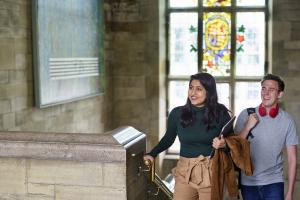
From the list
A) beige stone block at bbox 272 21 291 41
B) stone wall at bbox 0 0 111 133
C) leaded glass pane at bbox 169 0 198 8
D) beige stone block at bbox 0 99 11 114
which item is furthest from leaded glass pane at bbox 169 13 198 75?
beige stone block at bbox 0 99 11 114

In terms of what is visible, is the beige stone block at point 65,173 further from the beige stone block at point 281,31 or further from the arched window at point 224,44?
the arched window at point 224,44

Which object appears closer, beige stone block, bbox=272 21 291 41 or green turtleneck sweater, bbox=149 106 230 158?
green turtleneck sweater, bbox=149 106 230 158

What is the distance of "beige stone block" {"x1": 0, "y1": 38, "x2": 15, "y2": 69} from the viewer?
13.5ft

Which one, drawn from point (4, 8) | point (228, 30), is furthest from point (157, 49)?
point (4, 8)

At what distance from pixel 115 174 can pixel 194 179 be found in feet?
1.32

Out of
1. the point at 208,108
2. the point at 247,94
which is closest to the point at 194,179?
the point at 208,108

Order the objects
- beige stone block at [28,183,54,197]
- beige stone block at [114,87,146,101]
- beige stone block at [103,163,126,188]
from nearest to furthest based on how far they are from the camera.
Answer: beige stone block at [103,163,126,188] < beige stone block at [28,183,54,197] < beige stone block at [114,87,146,101]

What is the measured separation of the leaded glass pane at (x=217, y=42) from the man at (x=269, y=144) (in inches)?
174

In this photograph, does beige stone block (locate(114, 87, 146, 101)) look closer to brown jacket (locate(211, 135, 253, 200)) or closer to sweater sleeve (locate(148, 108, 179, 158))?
sweater sleeve (locate(148, 108, 179, 158))

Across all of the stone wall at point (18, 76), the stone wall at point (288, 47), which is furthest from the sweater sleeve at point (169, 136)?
the stone wall at point (288, 47)

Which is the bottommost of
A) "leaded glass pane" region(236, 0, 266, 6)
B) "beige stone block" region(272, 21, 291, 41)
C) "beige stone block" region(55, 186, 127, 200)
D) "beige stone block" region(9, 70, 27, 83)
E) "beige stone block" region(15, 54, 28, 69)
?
"beige stone block" region(55, 186, 127, 200)

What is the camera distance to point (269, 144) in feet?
9.31

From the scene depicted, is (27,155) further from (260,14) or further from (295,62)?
(260,14)

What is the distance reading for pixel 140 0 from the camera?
6.88 metres
